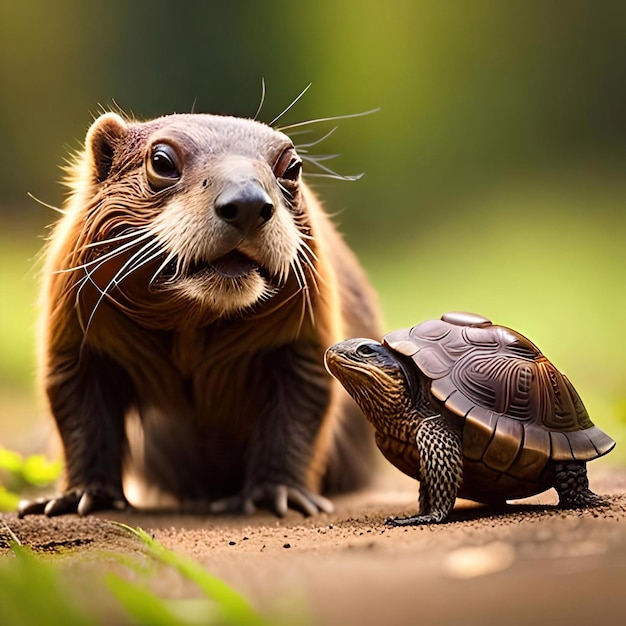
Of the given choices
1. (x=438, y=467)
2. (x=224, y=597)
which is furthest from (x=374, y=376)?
(x=224, y=597)

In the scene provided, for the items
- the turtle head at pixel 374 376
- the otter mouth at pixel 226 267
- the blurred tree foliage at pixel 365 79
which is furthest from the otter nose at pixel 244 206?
the blurred tree foliage at pixel 365 79

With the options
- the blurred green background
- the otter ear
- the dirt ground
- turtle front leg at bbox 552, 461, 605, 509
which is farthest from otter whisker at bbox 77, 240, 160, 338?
A: turtle front leg at bbox 552, 461, 605, 509

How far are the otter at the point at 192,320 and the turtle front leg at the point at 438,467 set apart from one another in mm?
653

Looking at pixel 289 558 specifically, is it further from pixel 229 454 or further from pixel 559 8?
pixel 559 8

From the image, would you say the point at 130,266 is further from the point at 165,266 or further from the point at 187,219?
the point at 187,219

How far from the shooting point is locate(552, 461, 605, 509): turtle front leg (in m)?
2.14

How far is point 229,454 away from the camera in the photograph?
319cm

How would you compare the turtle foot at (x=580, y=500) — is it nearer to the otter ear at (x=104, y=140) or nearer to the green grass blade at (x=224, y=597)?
the green grass blade at (x=224, y=597)

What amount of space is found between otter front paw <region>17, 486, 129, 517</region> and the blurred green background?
0.78 m

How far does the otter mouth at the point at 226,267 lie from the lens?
2424 mm

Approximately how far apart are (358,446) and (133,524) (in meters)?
1.24

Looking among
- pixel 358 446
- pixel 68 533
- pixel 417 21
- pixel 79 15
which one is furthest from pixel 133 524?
pixel 417 21

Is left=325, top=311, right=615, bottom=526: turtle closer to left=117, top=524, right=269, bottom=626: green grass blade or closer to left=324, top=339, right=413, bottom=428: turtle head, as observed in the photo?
left=324, top=339, right=413, bottom=428: turtle head

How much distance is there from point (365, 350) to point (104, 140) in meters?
1.04
